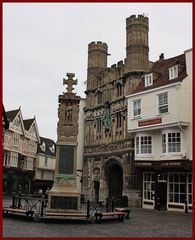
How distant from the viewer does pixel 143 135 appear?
107 feet

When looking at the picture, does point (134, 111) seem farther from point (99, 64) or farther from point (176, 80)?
point (99, 64)

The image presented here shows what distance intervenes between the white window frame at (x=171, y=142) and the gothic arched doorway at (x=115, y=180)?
9920 mm

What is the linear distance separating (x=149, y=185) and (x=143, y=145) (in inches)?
154

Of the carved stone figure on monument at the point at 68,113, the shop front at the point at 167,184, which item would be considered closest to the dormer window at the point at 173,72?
the shop front at the point at 167,184

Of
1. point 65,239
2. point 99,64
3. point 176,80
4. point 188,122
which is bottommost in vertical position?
point 65,239

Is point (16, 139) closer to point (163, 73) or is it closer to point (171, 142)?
point (163, 73)

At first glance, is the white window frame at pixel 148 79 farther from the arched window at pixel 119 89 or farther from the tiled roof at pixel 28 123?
the tiled roof at pixel 28 123

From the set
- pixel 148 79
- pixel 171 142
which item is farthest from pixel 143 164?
pixel 148 79

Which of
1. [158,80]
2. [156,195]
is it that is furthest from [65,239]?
[158,80]

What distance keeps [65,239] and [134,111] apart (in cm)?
2210

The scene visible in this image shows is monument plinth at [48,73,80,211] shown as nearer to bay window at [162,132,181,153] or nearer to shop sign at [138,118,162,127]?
shop sign at [138,118,162,127]

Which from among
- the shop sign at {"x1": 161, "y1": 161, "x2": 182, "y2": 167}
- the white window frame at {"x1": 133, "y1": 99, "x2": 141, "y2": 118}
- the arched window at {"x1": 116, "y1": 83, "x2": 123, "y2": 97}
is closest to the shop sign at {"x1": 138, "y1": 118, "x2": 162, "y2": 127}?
the white window frame at {"x1": 133, "y1": 99, "x2": 141, "y2": 118}

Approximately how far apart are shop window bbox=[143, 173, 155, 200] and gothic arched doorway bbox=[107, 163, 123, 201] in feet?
18.5

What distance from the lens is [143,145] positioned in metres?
32.5
